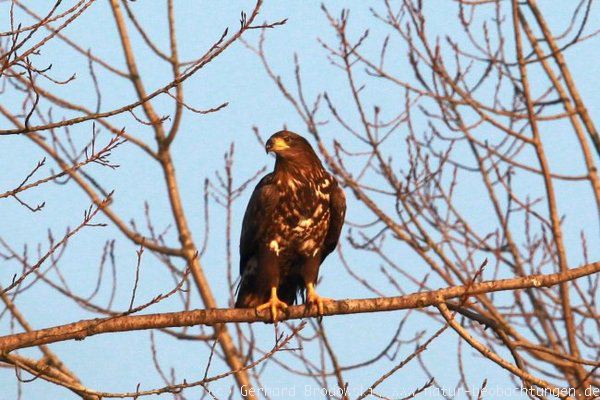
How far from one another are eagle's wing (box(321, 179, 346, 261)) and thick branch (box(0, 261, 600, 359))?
1413mm

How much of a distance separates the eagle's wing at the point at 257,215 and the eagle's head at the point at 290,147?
0.18 meters

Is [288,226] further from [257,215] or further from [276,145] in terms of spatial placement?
[276,145]

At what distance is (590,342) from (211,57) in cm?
488

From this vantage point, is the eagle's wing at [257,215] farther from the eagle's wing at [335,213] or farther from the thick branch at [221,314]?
the thick branch at [221,314]

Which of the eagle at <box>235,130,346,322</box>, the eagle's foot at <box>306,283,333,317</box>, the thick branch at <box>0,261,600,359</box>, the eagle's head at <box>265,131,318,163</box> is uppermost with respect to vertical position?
the eagle's head at <box>265,131,318,163</box>

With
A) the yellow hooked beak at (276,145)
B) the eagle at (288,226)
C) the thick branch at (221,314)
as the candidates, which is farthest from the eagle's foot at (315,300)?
the yellow hooked beak at (276,145)

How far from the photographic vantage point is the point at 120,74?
971 cm

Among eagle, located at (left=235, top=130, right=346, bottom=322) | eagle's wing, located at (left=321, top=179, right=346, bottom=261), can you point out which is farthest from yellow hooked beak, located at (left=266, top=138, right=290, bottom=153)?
eagle's wing, located at (left=321, top=179, right=346, bottom=261)

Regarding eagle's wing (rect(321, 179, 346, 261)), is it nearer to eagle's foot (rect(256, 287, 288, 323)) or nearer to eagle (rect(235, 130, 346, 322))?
eagle (rect(235, 130, 346, 322))

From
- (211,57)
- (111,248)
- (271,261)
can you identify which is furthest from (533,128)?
(211,57)

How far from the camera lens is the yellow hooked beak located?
24.5ft

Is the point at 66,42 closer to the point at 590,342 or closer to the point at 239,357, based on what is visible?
the point at 239,357

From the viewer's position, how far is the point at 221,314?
575 centimetres

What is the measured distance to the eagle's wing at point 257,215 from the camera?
718 centimetres
